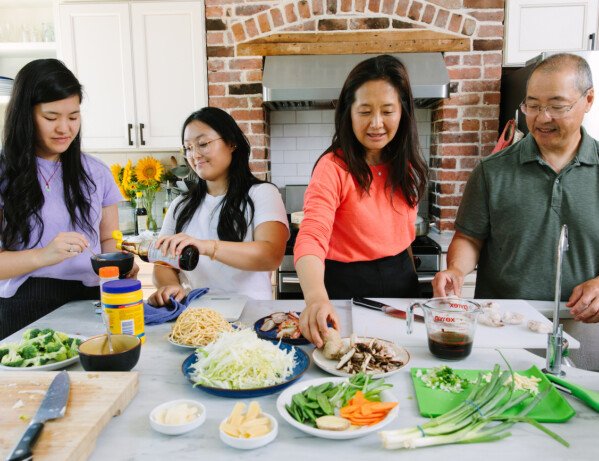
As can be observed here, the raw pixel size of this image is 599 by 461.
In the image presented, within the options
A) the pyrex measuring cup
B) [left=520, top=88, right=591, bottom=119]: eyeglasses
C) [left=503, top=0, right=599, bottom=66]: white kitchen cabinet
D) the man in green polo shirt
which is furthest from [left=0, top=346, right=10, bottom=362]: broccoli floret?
[left=503, top=0, right=599, bottom=66]: white kitchen cabinet

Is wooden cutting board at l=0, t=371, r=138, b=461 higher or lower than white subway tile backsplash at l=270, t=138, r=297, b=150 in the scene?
lower

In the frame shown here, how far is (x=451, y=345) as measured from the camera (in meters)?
1.21

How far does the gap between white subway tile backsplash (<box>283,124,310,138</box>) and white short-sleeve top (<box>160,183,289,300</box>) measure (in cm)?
175

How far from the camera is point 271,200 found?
1900 mm

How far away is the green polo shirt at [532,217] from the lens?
1709 millimetres

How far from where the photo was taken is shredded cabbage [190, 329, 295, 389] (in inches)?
41.0

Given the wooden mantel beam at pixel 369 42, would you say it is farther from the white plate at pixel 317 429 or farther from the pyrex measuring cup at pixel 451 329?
the white plate at pixel 317 429

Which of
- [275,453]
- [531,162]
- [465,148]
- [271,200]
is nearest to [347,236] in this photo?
[271,200]

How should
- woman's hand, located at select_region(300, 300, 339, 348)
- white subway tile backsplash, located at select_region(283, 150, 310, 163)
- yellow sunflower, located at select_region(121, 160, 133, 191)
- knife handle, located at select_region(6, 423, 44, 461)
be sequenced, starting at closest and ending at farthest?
1. knife handle, located at select_region(6, 423, 44, 461)
2. woman's hand, located at select_region(300, 300, 339, 348)
3. yellow sunflower, located at select_region(121, 160, 133, 191)
4. white subway tile backsplash, located at select_region(283, 150, 310, 163)

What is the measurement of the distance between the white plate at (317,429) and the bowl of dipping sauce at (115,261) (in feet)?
2.08

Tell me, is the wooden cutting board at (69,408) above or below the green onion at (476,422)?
above

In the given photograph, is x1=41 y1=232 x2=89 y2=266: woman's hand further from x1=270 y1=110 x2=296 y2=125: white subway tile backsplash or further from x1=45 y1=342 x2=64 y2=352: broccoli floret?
x1=270 y1=110 x2=296 y2=125: white subway tile backsplash

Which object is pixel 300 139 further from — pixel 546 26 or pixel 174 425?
pixel 174 425

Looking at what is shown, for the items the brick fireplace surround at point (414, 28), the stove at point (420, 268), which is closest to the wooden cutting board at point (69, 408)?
the stove at point (420, 268)
